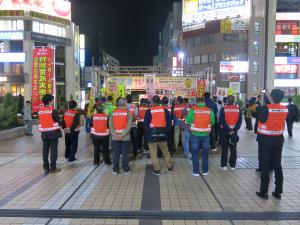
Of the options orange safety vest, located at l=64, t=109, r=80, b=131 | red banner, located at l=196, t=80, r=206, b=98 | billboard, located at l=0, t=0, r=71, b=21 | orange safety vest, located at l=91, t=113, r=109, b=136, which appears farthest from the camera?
billboard, located at l=0, t=0, r=71, b=21

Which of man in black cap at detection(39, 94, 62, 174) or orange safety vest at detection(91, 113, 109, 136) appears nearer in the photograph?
man in black cap at detection(39, 94, 62, 174)

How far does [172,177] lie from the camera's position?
25.4 ft

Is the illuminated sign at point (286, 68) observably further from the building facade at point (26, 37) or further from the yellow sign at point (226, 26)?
the yellow sign at point (226, 26)

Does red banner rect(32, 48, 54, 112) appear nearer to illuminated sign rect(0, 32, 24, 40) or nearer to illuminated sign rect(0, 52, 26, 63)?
illuminated sign rect(0, 52, 26, 63)

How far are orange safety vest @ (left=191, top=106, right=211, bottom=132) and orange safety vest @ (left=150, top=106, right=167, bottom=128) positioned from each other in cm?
71

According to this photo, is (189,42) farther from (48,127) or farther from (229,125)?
(48,127)

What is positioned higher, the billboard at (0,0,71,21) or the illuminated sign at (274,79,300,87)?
the billboard at (0,0,71,21)

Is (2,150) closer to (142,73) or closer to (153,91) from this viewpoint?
(153,91)

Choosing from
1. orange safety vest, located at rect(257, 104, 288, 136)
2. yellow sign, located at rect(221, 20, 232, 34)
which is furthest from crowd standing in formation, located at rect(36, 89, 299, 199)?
yellow sign, located at rect(221, 20, 232, 34)

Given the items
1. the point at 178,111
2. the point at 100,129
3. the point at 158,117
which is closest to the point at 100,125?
the point at 100,129

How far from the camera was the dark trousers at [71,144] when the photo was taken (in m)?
9.51

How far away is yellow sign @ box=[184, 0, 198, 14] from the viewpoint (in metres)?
17.3

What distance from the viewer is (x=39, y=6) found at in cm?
3994

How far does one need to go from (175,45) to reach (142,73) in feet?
173
